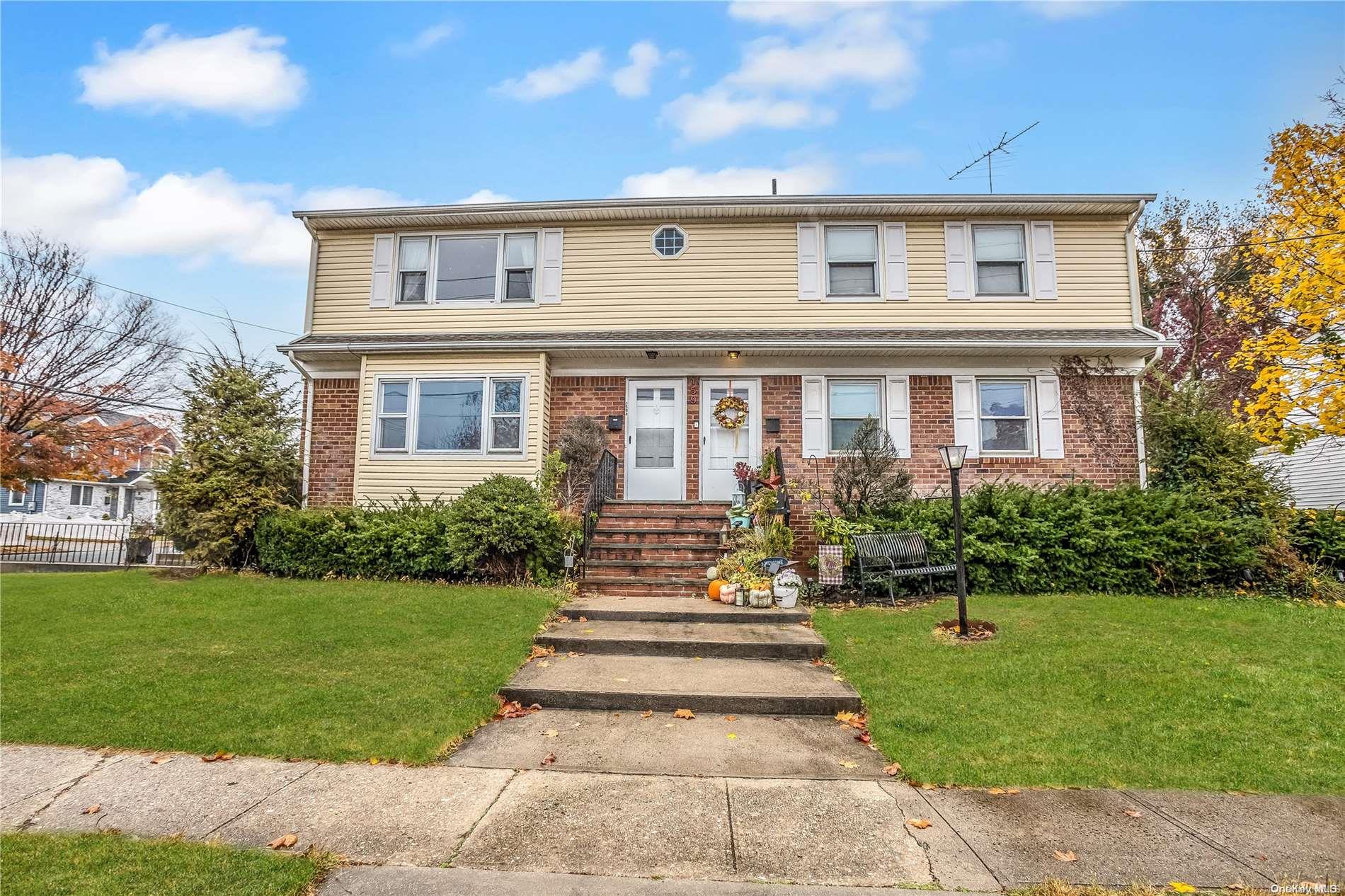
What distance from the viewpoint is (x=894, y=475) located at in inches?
381

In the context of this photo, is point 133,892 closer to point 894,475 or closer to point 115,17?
point 894,475

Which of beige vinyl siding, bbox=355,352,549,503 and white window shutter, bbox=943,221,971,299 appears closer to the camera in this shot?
beige vinyl siding, bbox=355,352,549,503

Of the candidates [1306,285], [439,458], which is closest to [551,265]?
[439,458]

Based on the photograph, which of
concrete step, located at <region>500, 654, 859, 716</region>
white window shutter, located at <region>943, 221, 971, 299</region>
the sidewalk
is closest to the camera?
the sidewalk

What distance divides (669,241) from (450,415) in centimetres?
512

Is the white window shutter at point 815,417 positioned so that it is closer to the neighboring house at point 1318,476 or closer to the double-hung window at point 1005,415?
the double-hung window at point 1005,415

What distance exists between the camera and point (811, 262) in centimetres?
1158

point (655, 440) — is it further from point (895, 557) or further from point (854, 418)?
point (895, 557)

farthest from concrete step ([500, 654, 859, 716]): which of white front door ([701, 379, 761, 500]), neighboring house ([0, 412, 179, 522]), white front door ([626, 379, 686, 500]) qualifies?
neighboring house ([0, 412, 179, 522])

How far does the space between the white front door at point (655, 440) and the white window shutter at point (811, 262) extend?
2.84 metres

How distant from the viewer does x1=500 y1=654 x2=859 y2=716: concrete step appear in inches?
200

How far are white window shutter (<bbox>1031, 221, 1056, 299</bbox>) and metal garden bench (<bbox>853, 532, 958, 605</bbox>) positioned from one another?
5.75 meters

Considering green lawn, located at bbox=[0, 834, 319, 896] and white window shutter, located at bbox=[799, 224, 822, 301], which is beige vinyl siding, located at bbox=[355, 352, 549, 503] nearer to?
white window shutter, located at bbox=[799, 224, 822, 301]

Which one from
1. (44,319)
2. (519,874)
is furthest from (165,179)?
(519,874)
